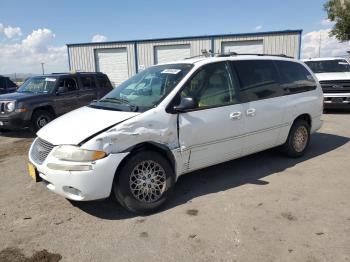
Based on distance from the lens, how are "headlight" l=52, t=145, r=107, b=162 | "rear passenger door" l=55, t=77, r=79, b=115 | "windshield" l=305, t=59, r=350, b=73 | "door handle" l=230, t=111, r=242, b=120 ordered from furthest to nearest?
"windshield" l=305, t=59, r=350, b=73, "rear passenger door" l=55, t=77, r=79, b=115, "door handle" l=230, t=111, r=242, b=120, "headlight" l=52, t=145, r=107, b=162

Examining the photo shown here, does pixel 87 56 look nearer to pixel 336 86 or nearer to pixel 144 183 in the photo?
pixel 336 86

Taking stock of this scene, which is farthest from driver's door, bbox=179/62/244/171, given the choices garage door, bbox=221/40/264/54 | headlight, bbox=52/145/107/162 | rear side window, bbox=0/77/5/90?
garage door, bbox=221/40/264/54

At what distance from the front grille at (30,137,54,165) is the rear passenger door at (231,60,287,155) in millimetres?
2711

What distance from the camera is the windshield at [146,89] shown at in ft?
14.3

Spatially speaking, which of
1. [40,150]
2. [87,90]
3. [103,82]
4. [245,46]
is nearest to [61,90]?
[87,90]

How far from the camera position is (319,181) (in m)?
5.10

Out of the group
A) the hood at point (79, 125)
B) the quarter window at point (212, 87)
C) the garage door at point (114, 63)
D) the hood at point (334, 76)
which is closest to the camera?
the hood at point (79, 125)

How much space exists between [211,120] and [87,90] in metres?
7.22

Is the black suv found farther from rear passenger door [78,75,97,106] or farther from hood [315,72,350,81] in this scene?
hood [315,72,350,81]

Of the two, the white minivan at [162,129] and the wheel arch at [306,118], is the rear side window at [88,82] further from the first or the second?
the wheel arch at [306,118]

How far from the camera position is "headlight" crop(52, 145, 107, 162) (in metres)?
3.70

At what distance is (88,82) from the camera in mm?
11094

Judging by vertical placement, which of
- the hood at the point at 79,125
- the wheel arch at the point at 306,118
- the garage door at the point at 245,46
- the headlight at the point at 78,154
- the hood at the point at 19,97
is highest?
the garage door at the point at 245,46

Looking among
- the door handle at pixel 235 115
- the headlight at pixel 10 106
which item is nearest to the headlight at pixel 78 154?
the door handle at pixel 235 115
